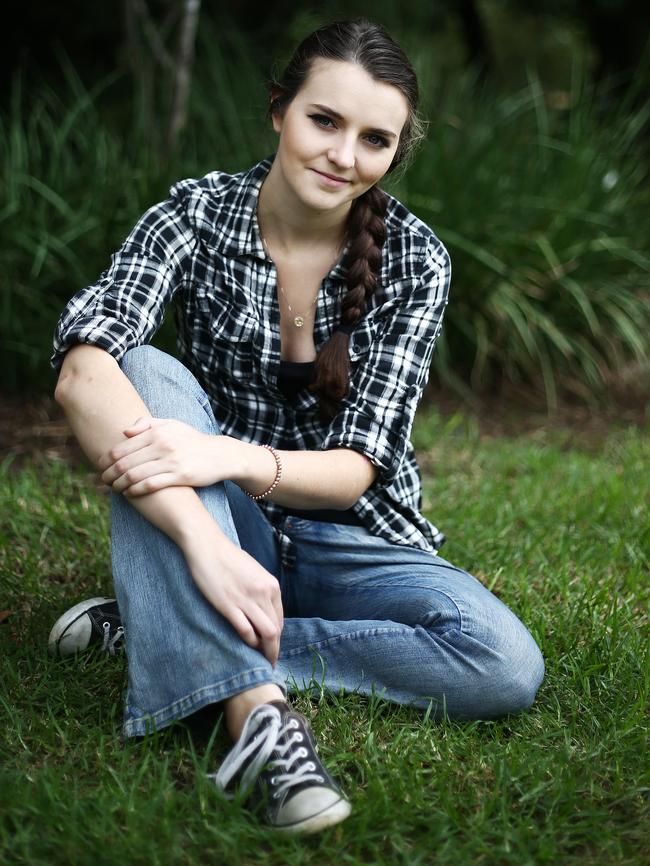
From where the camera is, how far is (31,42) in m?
5.35

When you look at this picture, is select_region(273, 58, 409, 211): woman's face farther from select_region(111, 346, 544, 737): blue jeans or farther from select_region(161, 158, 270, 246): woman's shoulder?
select_region(111, 346, 544, 737): blue jeans

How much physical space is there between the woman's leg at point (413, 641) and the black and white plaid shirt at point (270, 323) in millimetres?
113

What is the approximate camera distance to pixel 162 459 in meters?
1.62

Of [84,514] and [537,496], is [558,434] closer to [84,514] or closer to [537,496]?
[537,496]

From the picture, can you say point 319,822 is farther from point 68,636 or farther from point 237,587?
point 68,636

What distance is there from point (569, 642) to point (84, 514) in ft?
4.35

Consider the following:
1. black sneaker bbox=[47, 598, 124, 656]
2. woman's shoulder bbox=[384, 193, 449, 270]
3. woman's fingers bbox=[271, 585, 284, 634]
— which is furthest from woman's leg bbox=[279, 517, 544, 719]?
woman's shoulder bbox=[384, 193, 449, 270]

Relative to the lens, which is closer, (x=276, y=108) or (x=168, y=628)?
(x=168, y=628)

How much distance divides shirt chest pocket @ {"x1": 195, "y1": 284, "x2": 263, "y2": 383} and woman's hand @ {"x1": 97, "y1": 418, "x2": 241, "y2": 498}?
363 millimetres

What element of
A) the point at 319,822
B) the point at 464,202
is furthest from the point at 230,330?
the point at 464,202

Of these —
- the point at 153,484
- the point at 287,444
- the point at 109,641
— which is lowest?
the point at 109,641

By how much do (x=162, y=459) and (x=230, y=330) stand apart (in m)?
0.47

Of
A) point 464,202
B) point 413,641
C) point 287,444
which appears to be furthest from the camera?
point 464,202

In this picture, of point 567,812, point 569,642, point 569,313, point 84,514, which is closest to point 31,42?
point 569,313
